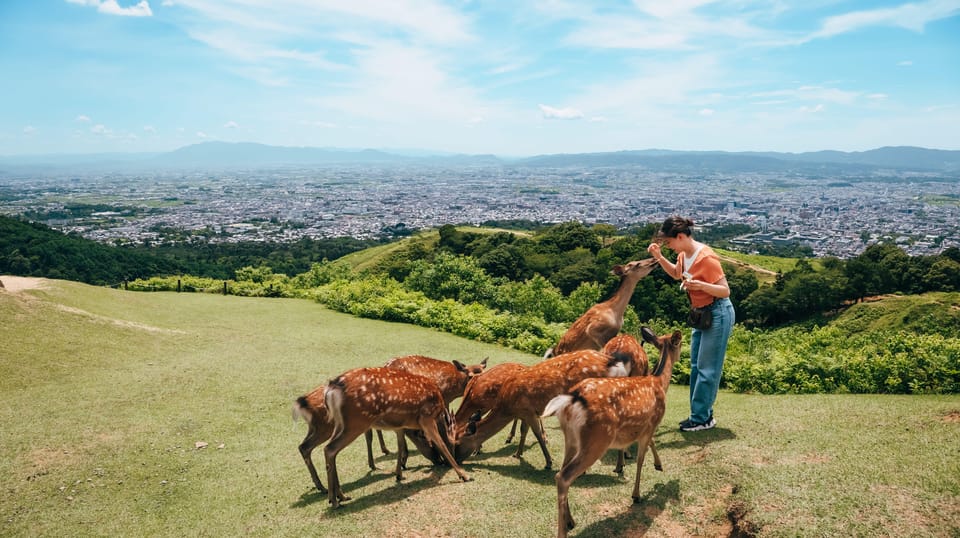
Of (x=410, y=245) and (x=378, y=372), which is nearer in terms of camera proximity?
(x=378, y=372)

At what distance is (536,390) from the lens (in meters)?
6.54

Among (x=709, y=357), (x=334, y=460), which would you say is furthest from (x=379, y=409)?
(x=709, y=357)

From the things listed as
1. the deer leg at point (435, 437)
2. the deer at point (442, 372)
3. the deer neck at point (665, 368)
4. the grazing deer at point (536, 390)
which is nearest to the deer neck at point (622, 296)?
the grazing deer at point (536, 390)

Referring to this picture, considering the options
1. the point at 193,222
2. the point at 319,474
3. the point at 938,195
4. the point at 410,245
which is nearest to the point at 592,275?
the point at 410,245

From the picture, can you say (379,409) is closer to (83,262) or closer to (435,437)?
(435,437)

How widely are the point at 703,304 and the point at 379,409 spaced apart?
156 inches

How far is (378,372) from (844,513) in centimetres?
450

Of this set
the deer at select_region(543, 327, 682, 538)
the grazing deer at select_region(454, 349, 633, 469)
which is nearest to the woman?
the grazing deer at select_region(454, 349, 633, 469)

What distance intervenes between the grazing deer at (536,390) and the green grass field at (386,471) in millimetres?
364

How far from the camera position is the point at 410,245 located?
4841 centimetres

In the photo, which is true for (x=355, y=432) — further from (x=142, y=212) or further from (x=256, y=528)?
(x=142, y=212)

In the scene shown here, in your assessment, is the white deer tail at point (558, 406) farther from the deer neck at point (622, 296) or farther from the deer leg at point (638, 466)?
the deer neck at point (622, 296)

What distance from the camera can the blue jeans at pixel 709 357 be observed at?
265 inches

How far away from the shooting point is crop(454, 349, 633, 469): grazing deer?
257 inches
